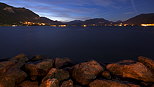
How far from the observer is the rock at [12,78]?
10.1 meters

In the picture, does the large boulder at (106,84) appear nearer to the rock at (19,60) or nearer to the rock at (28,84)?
the rock at (28,84)

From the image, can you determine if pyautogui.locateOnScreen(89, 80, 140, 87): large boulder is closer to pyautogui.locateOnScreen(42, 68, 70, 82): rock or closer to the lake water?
pyautogui.locateOnScreen(42, 68, 70, 82): rock

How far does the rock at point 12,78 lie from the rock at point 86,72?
4160 mm

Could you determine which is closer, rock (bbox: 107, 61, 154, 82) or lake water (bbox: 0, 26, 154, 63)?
rock (bbox: 107, 61, 154, 82)

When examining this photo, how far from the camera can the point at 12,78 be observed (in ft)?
34.3

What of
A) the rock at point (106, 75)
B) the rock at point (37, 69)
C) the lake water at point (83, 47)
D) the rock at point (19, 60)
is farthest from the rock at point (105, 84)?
the lake water at point (83, 47)

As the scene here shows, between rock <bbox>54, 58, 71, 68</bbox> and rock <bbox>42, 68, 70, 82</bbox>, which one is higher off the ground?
rock <bbox>42, 68, 70, 82</bbox>

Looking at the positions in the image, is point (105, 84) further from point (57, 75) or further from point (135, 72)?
point (57, 75)

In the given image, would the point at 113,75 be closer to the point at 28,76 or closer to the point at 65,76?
the point at 65,76

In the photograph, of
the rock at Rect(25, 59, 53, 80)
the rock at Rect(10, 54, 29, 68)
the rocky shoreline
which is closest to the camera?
the rocky shoreline

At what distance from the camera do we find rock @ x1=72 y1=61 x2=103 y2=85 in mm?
10693

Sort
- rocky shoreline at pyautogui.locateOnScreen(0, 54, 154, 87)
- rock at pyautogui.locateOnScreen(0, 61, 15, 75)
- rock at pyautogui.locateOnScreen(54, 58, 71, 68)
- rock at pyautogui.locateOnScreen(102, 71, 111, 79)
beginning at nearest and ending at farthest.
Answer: rocky shoreline at pyautogui.locateOnScreen(0, 54, 154, 87), rock at pyautogui.locateOnScreen(102, 71, 111, 79), rock at pyautogui.locateOnScreen(0, 61, 15, 75), rock at pyautogui.locateOnScreen(54, 58, 71, 68)

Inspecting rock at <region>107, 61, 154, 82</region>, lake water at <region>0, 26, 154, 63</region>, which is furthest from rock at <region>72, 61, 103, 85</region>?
lake water at <region>0, 26, 154, 63</region>

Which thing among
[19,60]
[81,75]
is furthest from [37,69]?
[19,60]
